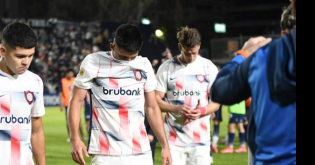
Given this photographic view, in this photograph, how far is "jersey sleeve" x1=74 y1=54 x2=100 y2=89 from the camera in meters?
5.40

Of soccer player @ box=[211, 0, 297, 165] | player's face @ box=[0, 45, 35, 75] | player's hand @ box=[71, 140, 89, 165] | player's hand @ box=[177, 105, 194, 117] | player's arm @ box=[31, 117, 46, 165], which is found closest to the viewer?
soccer player @ box=[211, 0, 297, 165]

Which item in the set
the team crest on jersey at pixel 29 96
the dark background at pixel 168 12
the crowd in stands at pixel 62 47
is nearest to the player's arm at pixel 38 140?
the team crest on jersey at pixel 29 96

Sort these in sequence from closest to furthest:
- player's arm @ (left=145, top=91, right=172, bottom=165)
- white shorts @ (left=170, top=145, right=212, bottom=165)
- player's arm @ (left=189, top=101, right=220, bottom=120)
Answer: player's arm @ (left=145, top=91, right=172, bottom=165) < player's arm @ (left=189, top=101, right=220, bottom=120) < white shorts @ (left=170, top=145, right=212, bottom=165)

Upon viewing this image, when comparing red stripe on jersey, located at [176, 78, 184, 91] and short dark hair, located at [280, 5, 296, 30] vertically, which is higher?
short dark hair, located at [280, 5, 296, 30]

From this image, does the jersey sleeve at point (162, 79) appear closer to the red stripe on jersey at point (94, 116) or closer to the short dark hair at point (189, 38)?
the short dark hair at point (189, 38)

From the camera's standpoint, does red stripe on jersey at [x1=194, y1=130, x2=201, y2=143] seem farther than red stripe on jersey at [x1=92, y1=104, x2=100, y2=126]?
Yes

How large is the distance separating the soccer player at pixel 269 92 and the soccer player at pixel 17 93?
2208 mm

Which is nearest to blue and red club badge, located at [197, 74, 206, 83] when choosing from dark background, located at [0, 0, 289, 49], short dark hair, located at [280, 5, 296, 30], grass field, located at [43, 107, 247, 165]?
short dark hair, located at [280, 5, 296, 30]

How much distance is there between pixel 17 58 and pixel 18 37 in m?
0.16

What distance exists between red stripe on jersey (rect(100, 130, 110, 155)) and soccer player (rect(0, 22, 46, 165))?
862mm

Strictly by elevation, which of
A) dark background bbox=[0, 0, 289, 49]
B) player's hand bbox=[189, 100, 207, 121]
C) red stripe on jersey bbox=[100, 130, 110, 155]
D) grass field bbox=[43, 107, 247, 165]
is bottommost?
grass field bbox=[43, 107, 247, 165]

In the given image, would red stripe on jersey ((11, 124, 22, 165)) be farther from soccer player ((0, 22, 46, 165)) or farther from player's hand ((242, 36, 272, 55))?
player's hand ((242, 36, 272, 55))

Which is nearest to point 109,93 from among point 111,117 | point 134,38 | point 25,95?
point 111,117

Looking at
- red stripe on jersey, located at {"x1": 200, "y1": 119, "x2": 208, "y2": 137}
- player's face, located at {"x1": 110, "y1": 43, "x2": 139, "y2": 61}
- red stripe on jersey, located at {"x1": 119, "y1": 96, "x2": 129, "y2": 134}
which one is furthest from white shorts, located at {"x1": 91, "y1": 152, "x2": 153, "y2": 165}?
red stripe on jersey, located at {"x1": 200, "y1": 119, "x2": 208, "y2": 137}
